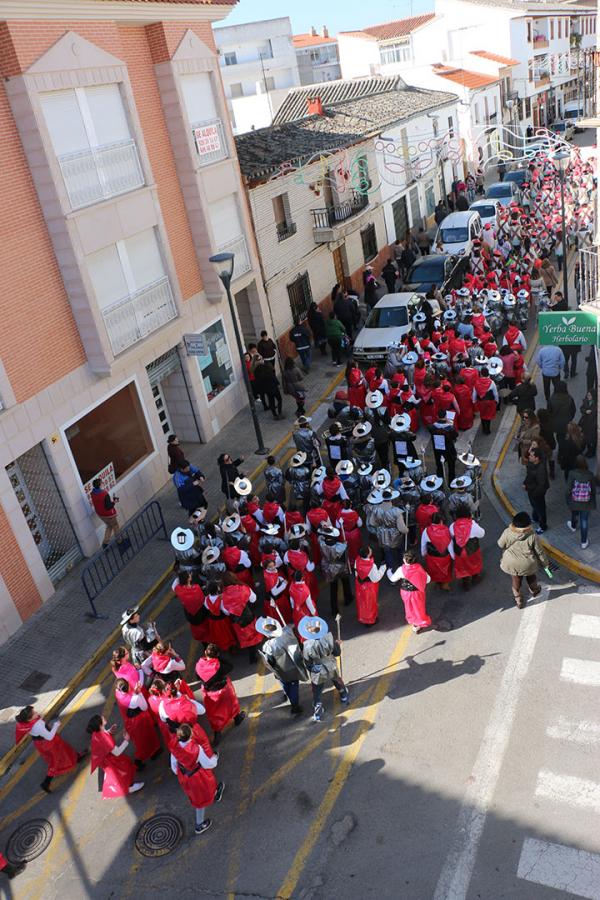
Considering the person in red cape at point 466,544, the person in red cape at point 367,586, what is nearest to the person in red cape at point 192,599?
the person in red cape at point 367,586

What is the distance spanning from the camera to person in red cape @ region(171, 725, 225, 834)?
7754mm

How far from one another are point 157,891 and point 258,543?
5.23 meters

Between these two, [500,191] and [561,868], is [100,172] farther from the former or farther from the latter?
[500,191]

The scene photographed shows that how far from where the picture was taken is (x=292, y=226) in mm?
22219

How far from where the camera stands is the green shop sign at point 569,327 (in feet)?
37.4

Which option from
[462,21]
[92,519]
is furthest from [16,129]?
[462,21]

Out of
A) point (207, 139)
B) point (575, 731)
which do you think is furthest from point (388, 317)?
point (575, 731)

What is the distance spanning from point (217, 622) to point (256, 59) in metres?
A: 72.1

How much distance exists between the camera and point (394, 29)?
60812 millimetres

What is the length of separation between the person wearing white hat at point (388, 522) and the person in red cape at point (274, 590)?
1.70m

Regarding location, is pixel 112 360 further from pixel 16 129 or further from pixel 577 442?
pixel 577 442

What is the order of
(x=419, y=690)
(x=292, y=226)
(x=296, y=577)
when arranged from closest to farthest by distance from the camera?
(x=419, y=690) < (x=296, y=577) < (x=292, y=226)

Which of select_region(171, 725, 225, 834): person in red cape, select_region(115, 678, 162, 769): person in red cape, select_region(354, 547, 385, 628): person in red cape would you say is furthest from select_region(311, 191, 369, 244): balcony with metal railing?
select_region(171, 725, 225, 834): person in red cape

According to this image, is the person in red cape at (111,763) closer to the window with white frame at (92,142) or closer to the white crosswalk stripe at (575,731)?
the white crosswalk stripe at (575,731)
